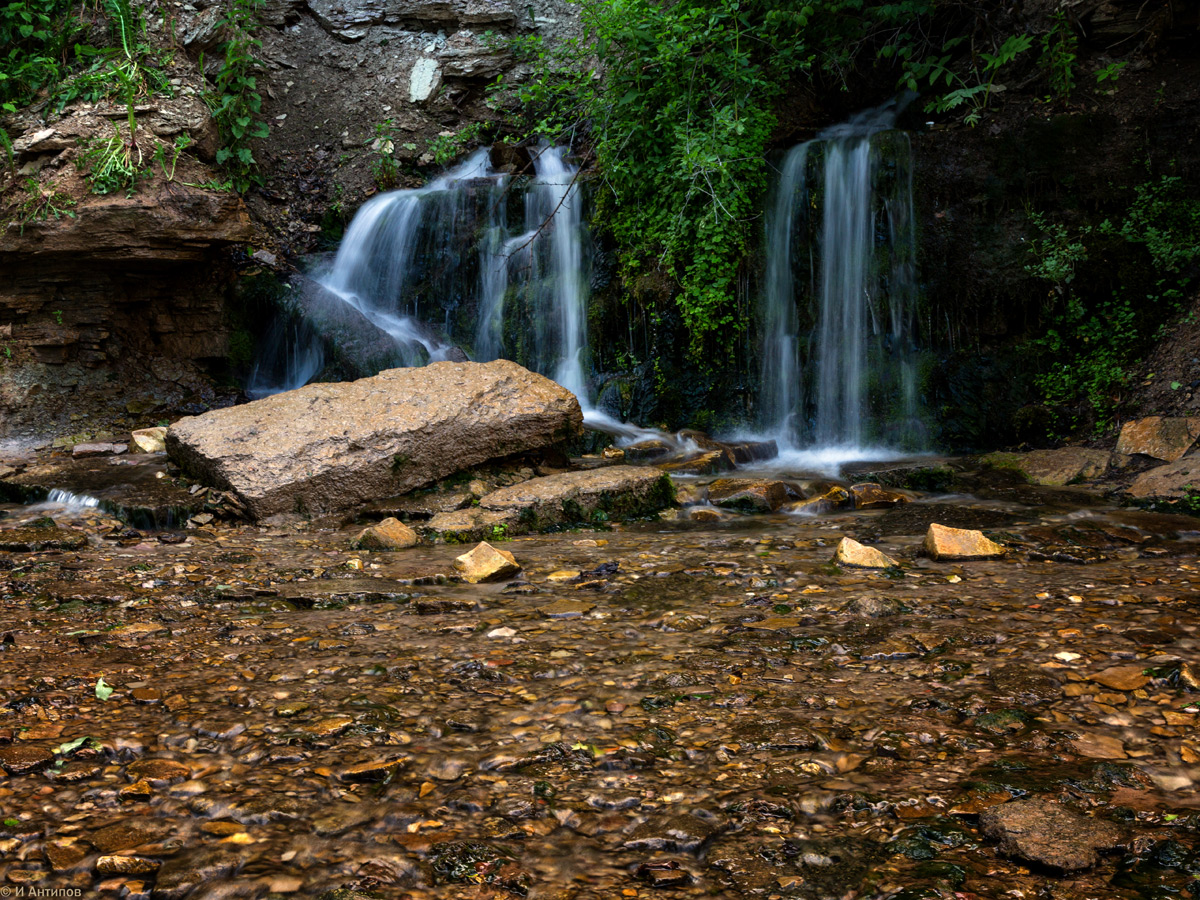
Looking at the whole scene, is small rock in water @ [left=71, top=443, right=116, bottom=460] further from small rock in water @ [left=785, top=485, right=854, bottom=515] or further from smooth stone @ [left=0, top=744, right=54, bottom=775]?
small rock in water @ [left=785, top=485, right=854, bottom=515]

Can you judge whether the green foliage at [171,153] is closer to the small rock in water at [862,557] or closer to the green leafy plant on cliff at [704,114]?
the green leafy plant on cliff at [704,114]

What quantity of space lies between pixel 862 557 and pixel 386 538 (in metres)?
2.54

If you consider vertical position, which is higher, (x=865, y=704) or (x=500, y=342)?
(x=500, y=342)

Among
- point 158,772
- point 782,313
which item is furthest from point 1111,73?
point 158,772

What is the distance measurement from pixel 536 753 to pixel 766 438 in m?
6.12

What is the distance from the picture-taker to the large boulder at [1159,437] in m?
5.33

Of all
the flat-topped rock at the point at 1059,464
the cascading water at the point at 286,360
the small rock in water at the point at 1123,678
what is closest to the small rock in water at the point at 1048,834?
the small rock in water at the point at 1123,678

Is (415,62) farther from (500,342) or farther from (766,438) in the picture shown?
(766,438)

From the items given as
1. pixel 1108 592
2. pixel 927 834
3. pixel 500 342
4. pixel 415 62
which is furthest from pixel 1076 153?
pixel 415 62

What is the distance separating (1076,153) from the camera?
684 centimetres

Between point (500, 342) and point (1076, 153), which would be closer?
point (1076, 153)

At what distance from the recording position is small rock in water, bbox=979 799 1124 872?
1.43m

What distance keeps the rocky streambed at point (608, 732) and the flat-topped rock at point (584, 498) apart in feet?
3.93

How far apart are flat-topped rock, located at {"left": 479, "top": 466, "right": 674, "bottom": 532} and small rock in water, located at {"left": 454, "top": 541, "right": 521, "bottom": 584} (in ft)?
3.41
